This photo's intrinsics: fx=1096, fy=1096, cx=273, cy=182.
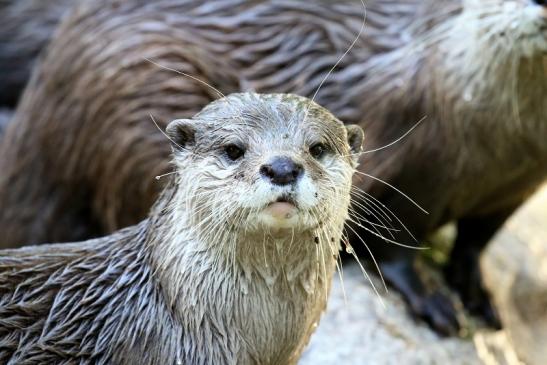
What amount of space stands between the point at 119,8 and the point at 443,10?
1.13 metres

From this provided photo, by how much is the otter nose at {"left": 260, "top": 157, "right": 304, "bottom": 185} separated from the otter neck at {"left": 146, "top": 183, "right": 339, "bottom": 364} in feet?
0.75

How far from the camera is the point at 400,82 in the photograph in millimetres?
3750

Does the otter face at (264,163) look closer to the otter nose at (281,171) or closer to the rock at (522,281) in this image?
the otter nose at (281,171)

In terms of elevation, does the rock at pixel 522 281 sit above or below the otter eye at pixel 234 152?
below

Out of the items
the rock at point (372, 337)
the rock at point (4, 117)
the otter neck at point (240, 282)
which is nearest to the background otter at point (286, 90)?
the rock at point (372, 337)

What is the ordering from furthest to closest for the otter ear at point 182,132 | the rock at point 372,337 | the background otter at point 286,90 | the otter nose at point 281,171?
the background otter at point 286,90, the rock at point 372,337, the otter ear at point 182,132, the otter nose at point 281,171

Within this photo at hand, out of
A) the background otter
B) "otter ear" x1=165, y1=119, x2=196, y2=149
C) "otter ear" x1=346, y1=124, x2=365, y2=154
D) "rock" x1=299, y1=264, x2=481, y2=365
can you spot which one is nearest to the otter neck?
"otter ear" x1=165, y1=119, x2=196, y2=149

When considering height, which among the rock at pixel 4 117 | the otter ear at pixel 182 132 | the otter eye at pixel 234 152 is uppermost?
the rock at pixel 4 117

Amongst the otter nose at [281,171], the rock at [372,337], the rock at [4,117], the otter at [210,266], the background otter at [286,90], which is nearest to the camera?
the otter nose at [281,171]

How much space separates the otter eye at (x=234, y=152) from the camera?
7.45ft

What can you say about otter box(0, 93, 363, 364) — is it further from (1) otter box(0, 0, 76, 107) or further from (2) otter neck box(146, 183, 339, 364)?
(1) otter box(0, 0, 76, 107)

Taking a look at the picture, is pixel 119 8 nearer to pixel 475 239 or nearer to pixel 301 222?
pixel 475 239

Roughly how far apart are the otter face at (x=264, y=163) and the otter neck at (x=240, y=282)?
0.26 feet

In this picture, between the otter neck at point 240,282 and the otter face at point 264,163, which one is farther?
the otter neck at point 240,282
